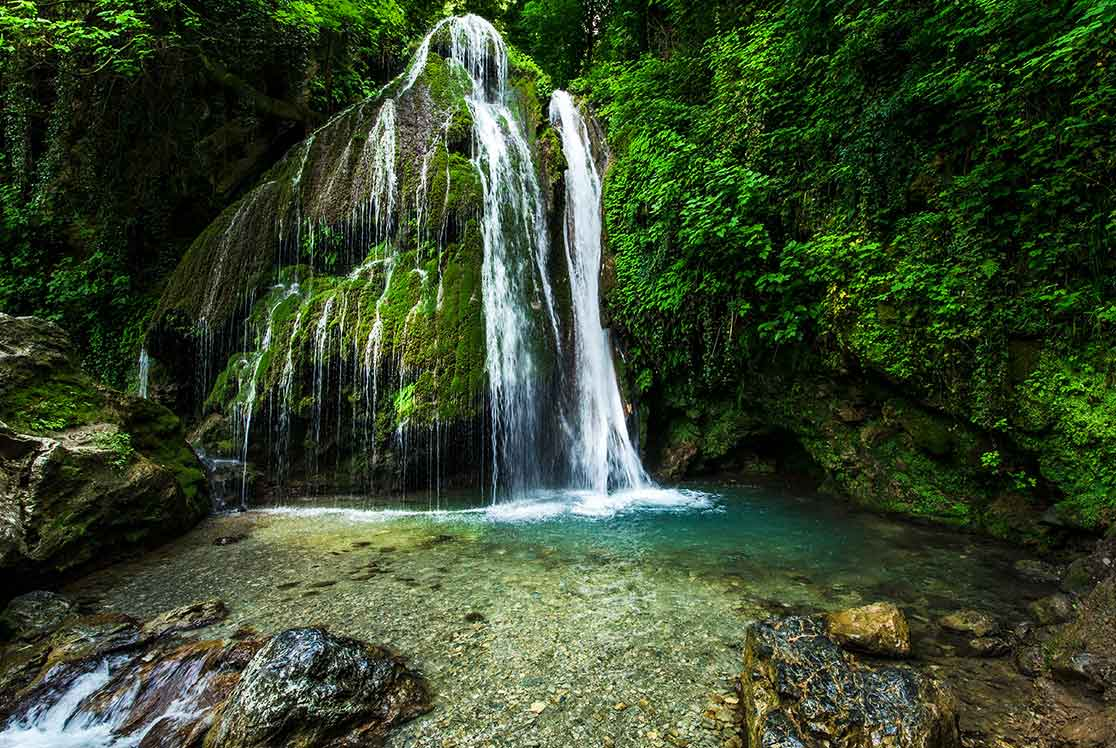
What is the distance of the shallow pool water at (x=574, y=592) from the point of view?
8.24ft

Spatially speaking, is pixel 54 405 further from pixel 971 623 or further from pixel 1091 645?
pixel 1091 645

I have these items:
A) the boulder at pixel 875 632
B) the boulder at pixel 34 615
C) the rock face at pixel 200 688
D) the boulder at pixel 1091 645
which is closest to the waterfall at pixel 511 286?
the rock face at pixel 200 688

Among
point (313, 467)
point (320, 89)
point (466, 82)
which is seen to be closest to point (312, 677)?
point (313, 467)

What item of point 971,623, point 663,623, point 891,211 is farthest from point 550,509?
point 891,211

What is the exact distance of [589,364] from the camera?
8562mm

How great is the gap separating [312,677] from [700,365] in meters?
6.77

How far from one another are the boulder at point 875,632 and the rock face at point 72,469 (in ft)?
20.4

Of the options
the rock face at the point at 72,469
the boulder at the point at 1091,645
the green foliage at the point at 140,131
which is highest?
the green foliage at the point at 140,131

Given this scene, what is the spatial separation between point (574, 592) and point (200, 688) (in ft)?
8.13

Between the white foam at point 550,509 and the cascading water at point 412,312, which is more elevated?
the cascading water at point 412,312

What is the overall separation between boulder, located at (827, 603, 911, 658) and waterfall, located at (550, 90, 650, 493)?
15.8ft

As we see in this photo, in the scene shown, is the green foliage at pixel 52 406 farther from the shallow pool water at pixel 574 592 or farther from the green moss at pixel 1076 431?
the green moss at pixel 1076 431

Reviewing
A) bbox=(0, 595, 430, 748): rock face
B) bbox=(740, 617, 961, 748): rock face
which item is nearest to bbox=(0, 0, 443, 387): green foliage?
bbox=(0, 595, 430, 748): rock face

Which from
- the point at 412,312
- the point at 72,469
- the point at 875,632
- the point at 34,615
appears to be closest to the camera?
the point at 875,632
